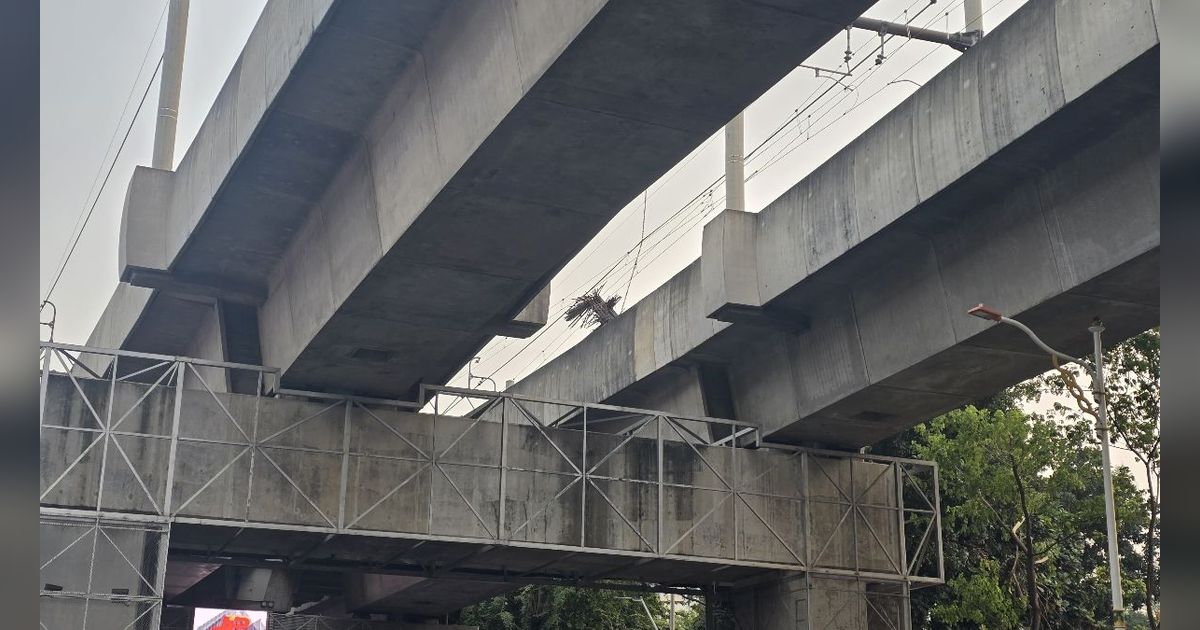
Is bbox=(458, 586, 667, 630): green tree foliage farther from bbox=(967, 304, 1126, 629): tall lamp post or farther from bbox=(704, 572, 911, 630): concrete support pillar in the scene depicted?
bbox=(967, 304, 1126, 629): tall lamp post

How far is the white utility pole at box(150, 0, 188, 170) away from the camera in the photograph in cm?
2398

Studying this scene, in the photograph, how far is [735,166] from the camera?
22250 millimetres

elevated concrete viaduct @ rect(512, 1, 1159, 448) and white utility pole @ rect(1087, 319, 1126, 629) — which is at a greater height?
elevated concrete viaduct @ rect(512, 1, 1159, 448)

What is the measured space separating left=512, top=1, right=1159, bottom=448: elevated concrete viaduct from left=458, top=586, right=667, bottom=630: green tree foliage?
18.4 metres

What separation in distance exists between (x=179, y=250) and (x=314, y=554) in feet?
23.5

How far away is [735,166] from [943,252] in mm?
4673

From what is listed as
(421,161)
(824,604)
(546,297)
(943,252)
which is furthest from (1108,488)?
(421,161)

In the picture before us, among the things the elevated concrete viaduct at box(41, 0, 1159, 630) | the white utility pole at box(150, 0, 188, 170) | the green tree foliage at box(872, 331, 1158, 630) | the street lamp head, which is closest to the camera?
the elevated concrete viaduct at box(41, 0, 1159, 630)

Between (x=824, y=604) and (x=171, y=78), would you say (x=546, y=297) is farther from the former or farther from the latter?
(x=171, y=78)

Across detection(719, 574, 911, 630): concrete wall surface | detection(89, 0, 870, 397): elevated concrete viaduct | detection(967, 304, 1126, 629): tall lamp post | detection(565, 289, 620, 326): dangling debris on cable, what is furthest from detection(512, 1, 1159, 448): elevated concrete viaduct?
detection(565, 289, 620, 326): dangling debris on cable
